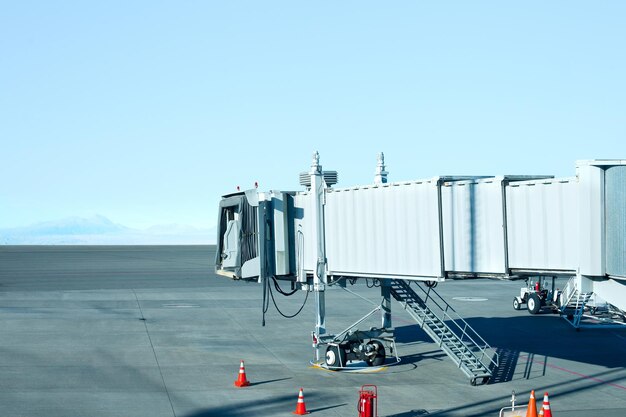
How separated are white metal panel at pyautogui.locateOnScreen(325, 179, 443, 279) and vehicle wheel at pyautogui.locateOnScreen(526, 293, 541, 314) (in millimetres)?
23729

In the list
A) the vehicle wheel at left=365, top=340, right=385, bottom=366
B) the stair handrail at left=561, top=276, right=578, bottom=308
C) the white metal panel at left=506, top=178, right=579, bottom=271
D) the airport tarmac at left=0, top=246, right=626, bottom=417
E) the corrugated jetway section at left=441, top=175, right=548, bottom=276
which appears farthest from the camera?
the stair handrail at left=561, top=276, right=578, bottom=308

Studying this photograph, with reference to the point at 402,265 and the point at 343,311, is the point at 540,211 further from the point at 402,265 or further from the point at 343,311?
the point at 343,311

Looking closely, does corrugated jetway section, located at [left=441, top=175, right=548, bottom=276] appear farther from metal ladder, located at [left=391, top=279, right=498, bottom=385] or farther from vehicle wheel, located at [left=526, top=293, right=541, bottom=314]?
vehicle wheel, located at [left=526, top=293, right=541, bottom=314]

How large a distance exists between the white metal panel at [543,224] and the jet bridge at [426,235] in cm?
3

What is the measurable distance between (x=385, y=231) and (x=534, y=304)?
2578 cm

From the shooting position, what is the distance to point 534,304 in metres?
54.2

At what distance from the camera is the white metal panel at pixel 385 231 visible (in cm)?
2944

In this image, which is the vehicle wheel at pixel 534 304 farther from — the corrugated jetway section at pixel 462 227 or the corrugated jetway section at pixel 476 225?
→ the corrugated jetway section at pixel 476 225

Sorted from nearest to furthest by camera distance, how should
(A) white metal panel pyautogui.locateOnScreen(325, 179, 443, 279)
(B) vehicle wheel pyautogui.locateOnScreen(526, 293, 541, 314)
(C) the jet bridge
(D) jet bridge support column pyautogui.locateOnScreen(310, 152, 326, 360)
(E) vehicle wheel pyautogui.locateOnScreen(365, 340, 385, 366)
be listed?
1. (C) the jet bridge
2. (A) white metal panel pyautogui.locateOnScreen(325, 179, 443, 279)
3. (D) jet bridge support column pyautogui.locateOnScreen(310, 152, 326, 360)
4. (E) vehicle wheel pyautogui.locateOnScreen(365, 340, 385, 366)
5. (B) vehicle wheel pyautogui.locateOnScreen(526, 293, 541, 314)

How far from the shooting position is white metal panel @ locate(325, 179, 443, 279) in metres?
29.4

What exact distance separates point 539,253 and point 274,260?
45.6ft

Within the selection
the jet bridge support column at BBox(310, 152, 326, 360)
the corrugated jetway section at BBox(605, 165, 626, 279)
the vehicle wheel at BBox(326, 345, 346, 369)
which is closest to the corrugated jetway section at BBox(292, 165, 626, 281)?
the corrugated jetway section at BBox(605, 165, 626, 279)

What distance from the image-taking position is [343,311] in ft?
184

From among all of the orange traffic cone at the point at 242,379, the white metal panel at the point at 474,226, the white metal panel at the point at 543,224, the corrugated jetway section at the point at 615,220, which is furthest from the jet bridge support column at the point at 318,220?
the corrugated jetway section at the point at 615,220
